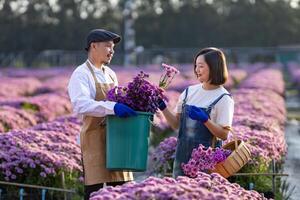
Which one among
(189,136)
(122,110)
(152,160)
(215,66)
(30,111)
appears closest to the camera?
(122,110)

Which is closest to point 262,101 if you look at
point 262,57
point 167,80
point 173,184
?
point 167,80

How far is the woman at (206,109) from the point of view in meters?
4.38

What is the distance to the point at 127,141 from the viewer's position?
4414mm

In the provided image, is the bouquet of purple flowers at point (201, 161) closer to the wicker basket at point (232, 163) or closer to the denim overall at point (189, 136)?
the wicker basket at point (232, 163)

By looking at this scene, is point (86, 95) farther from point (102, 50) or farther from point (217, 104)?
point (217, 104)

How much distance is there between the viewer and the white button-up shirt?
14.2 feet

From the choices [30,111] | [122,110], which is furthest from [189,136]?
[30,111]

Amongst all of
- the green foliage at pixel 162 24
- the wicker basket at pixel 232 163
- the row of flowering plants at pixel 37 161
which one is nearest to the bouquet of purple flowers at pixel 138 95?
the wicker basket at pixel 232 163

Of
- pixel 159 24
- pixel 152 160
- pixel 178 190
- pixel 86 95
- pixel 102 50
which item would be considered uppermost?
pixel 159 24

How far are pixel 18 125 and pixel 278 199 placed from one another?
4363 mm

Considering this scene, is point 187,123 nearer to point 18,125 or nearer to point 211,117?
point 211,117

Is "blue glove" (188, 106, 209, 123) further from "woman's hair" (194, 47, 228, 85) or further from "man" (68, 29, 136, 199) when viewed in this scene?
"man" (68, 29, 136, 199)

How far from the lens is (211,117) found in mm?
4441

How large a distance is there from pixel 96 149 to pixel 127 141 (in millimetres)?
255
